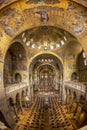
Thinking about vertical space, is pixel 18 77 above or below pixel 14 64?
below

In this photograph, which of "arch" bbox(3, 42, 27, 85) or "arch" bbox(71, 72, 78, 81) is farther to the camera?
"arch" bbox(71, 72, 78, 81)

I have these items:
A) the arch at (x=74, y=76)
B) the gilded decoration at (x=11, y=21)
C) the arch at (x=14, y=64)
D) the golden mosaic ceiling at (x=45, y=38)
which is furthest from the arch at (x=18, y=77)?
the gilded decoration at (x=11, y=21)

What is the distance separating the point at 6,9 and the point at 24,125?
432 inches

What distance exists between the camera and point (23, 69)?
29.5 m

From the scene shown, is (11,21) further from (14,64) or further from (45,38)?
(14,64)

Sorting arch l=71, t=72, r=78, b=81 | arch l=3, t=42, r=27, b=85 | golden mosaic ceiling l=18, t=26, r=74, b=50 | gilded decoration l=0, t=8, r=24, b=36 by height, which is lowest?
arch l=71, t=72, r=78, b=81

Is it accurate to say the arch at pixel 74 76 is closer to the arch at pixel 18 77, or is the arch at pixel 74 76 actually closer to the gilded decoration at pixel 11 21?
the arch at pixel 18 77

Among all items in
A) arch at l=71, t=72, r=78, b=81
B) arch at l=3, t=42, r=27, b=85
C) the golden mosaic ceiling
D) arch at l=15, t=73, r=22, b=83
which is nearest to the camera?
the golden mosaic ceiling

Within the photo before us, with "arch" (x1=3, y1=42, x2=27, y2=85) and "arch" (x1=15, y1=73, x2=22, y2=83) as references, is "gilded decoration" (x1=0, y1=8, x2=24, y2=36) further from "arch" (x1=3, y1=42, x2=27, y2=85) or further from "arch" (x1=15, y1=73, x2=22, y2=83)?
"arch" (x1=15, y1=73, x2=22, y2=83)

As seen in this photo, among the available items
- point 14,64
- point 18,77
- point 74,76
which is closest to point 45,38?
point 14,64

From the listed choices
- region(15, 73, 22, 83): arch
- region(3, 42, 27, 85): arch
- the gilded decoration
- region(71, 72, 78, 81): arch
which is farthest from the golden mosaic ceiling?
the gilded decoration

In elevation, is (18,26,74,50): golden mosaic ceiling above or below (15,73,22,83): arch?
A: above

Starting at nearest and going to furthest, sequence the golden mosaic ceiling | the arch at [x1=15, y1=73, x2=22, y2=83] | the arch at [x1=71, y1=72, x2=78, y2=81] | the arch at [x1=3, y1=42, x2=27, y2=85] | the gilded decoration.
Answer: the gilded decoration → the golden mosaic ceiling → the arch at [x1=3, y1=42, x2=27, y2=85] → the arch at [x1=15, y1=73, x2=22, y2=83] → the arch at [x1=71, y1=72, x2=78, y2=81]

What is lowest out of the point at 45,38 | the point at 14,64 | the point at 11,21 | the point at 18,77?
the point at 18,77
